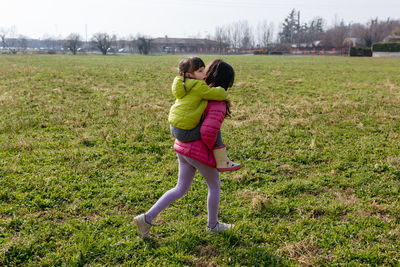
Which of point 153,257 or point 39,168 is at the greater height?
point 39,168

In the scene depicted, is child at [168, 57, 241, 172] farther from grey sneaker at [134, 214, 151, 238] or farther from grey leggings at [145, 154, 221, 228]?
grey sneaker at [134, 214, 151, 238]

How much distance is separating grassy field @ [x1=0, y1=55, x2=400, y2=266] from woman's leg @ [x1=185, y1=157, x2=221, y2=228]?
0.22 m

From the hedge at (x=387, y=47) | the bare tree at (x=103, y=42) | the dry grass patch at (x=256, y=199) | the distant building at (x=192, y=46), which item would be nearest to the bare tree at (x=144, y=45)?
the bare tree at (x=103, y=42)

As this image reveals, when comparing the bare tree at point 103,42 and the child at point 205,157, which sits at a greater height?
the bare tree at point 103,42

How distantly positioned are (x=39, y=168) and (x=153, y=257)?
3024 millimetres

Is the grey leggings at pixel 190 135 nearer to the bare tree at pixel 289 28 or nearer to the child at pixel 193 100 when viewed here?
the child at pixel 193 100

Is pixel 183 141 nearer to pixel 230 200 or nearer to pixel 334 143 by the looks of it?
pixel 230 200

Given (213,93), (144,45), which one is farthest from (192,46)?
(213,93)

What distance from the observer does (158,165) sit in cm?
555

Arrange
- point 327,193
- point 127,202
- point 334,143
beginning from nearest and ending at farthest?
point 127,202, point 327,193, point 334,143

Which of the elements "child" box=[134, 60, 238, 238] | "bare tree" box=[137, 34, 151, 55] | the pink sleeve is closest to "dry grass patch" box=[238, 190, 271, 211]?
"child" box=[134, 60, 238, 238]

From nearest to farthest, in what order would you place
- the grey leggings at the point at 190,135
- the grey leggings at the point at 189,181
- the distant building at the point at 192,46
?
the grey leggings at the point at 190,135 → the grey leggings at the point at 189,181 → the distant building at the point at 192,46

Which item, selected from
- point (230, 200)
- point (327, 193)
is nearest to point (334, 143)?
point (327, 193)

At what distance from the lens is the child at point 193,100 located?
2.93 metres
